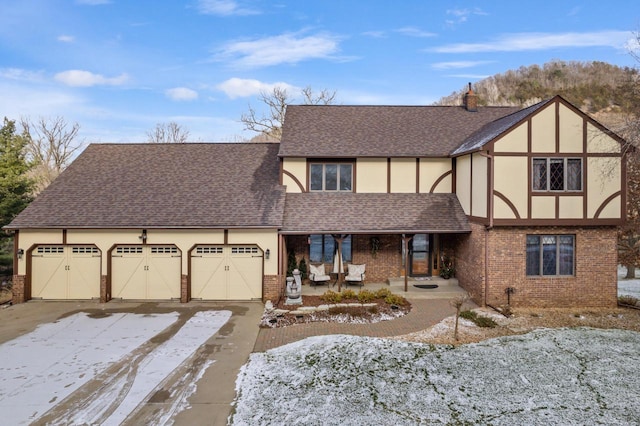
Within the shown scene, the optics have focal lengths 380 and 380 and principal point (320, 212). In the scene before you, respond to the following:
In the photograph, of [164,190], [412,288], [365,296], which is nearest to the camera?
[365,296]

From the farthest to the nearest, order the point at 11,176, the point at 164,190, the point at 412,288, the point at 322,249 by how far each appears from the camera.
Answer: the point at 11,176, the point at 322,249, the point at 164,190, the point at 412,288

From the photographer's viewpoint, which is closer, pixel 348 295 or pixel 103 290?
pixel 348 295

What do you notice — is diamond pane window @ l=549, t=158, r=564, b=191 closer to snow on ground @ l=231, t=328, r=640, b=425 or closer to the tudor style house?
the tudor style house

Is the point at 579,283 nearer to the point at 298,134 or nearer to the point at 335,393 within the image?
the point at 335,393

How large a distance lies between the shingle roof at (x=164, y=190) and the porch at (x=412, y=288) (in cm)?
307

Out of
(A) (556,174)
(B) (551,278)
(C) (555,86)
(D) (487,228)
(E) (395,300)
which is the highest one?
(C) (555,86)

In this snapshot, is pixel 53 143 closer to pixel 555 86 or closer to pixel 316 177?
pixel 316 177

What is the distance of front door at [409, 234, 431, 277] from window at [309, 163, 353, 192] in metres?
A: 3.49

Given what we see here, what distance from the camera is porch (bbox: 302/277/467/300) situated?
13727 millimetres

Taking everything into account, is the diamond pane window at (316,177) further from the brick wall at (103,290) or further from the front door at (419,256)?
the brick wall at (103,290)

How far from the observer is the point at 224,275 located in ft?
45.0

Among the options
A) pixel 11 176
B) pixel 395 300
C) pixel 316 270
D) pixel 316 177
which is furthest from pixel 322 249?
pixel 11 176

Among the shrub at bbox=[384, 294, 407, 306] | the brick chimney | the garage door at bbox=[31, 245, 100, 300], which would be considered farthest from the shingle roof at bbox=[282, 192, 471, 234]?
the garage door at bbox=[31, 245, 100, 300]

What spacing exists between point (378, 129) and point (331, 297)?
8031 mm
